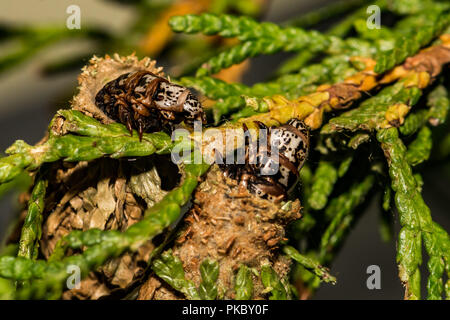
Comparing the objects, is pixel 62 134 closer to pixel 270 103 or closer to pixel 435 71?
pixel 270 103

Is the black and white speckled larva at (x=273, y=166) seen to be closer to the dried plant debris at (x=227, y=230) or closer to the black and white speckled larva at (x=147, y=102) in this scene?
the dried plant debris at (x=227, y=230)

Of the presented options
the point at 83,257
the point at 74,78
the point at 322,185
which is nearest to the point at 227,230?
the point at 83,257

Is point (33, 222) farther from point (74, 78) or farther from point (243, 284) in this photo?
point (74, 78)

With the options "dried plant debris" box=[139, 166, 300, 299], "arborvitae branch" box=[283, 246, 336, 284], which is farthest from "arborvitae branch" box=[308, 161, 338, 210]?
"dried plant debris" box=[139, 166, 300, 299]

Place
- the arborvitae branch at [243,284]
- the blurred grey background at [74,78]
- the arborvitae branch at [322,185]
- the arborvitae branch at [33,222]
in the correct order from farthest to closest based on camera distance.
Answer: the blurred grey background at [74,78]
the arborvitae branch at [322,185]
the arborvitae branch at [33,222]
the arborvitae branch at [243,284]

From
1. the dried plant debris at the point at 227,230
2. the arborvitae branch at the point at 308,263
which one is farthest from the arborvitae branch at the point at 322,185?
the dried plant debris at the point at 227,230
